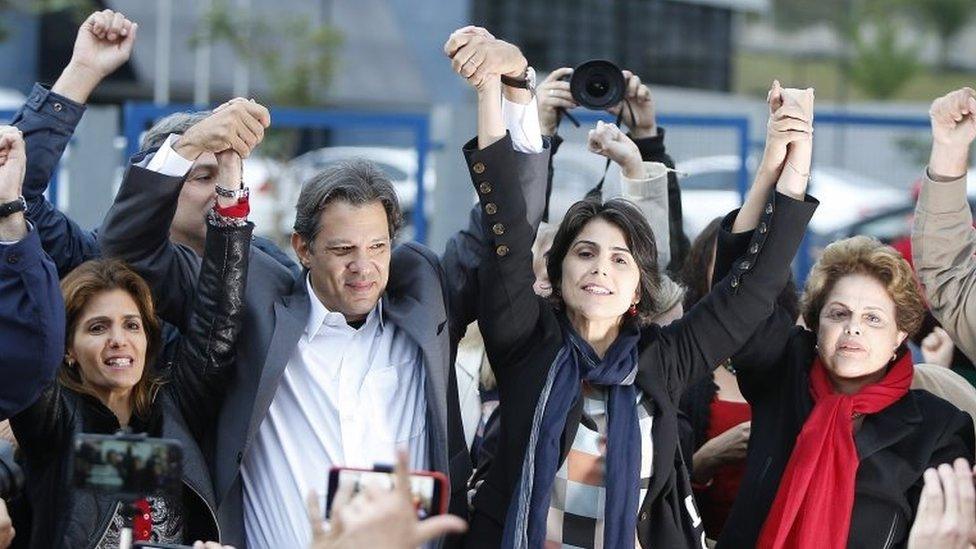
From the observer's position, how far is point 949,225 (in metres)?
3.86

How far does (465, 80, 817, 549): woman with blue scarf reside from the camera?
11.5 ft

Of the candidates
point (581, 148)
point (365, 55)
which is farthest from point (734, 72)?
point (581, 148)

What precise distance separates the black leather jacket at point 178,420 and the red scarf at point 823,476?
53.3 inches

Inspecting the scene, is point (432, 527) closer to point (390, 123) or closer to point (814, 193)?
point (390, 123)

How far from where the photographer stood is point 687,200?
7914 millimetres

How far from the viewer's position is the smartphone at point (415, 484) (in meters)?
2.59

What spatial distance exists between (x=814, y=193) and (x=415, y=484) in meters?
7.81

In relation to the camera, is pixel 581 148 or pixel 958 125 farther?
pixel 581 148

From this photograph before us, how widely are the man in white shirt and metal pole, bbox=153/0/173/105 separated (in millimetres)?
18891

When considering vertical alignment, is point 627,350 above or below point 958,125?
below

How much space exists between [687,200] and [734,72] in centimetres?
2018

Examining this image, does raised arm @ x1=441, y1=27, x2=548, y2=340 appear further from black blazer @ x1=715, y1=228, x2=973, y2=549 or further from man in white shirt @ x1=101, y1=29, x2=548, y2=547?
black blazer @ x1=715, y1=228, x2=973, y2=549

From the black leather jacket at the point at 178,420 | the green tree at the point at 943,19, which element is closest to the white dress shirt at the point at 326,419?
the black leather jacket at the point at 178,420

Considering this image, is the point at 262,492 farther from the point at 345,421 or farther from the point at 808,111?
the point at 808,111
